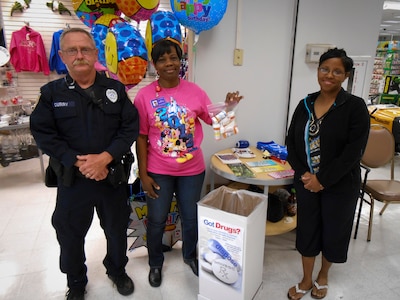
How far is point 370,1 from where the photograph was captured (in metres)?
2.57

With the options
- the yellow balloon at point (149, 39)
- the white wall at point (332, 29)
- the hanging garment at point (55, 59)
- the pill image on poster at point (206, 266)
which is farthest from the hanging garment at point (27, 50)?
the pill image on poster at point (206, 266)

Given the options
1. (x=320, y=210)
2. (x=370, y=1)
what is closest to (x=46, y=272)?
(x=320, y=210)

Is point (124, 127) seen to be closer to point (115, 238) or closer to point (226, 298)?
point (115, 238)

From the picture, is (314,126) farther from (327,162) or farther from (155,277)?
(155,277)

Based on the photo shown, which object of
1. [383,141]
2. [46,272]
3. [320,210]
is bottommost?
[46,272]

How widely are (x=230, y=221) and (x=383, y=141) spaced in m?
1.84

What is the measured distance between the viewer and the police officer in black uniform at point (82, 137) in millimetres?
1372

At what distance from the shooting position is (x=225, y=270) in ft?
5.17

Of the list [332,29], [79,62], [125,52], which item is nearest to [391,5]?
[332,29]

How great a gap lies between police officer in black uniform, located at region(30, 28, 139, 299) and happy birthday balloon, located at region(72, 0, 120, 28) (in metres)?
0.58

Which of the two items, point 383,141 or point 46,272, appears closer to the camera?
point 46,272

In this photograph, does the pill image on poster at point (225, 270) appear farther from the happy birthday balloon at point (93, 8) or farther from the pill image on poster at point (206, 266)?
the happy birthday balloon at point (93, 8)

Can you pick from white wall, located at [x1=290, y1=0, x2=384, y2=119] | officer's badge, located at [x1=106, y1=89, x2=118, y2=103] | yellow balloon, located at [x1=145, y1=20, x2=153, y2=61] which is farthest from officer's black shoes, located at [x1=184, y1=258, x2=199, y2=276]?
white wall, located at [x1=290, y1=0, x2=384, y2=119]

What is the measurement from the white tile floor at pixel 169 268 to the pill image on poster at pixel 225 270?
1.16 ft
